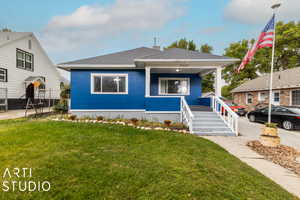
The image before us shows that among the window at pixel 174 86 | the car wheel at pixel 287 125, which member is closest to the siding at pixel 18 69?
the window at pixel 174 86

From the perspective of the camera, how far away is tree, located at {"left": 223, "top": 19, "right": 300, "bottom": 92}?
2391 centimetres

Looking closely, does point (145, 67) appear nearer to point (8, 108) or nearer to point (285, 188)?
point (285, 188)

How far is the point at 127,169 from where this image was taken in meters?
2.87

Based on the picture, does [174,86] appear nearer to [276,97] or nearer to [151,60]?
[151,60]

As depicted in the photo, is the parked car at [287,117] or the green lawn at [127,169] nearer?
the green lawn at [127,169]

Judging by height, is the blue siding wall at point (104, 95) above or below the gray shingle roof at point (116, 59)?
below

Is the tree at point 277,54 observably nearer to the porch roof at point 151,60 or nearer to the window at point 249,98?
the window at point 249,98

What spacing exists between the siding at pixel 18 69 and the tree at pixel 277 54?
29836mm

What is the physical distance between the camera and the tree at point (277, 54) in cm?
2391

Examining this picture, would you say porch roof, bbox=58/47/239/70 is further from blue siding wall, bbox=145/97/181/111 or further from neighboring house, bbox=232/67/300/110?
neighboring house, bbox=232/67/300/110

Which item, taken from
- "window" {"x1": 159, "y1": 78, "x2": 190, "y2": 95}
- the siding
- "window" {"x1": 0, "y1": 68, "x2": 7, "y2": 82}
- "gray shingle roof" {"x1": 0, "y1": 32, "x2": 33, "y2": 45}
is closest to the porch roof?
"window" {"x1": 159, "y1": 78, "x2": 190, "y2": 95}

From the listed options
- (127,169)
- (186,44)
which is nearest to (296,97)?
(127,169)

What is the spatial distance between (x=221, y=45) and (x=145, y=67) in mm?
28430

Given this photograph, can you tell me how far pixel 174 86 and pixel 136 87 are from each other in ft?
9.92
